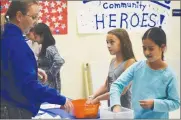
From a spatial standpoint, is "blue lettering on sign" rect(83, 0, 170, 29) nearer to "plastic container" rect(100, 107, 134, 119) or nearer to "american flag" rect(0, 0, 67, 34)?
"american flag" rect(0, 0, 67, 34)

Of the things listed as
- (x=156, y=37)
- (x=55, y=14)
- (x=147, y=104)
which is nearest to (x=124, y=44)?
(x=156, y=37)

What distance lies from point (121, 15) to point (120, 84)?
45 cm

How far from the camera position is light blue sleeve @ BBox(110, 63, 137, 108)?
0.95m

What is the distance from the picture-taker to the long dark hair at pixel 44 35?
109 cm

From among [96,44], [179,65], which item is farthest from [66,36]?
[179,65]

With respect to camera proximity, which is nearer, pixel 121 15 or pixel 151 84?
pixel 151 84

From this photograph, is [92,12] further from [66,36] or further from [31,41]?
[31,41]

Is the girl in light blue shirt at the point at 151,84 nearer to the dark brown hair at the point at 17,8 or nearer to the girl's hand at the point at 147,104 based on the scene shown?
the girl's hand at the point at 147,104

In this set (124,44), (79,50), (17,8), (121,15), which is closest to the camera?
(17,8)

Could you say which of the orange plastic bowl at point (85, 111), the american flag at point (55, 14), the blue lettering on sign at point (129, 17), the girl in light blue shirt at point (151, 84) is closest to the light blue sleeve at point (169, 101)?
the girl in light blue shirt at point (151, 84)

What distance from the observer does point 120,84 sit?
958 mm

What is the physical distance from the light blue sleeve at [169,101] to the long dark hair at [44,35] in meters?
0.46

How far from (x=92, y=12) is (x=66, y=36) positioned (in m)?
0.21

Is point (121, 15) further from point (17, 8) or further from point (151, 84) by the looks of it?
point (17, 8)
